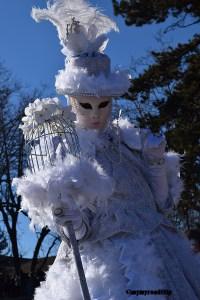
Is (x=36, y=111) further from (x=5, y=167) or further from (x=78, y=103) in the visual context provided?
(x=5, y=167)

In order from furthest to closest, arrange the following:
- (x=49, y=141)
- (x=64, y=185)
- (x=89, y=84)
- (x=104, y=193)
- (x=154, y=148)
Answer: (x=154, y=148) < (x=89, y=84) < (x=49, y=141) < (x=104, y=193) < (x=64, y=185)

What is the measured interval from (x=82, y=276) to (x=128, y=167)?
997 millimetres

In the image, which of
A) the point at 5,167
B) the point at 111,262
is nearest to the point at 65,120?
the point at 111,262

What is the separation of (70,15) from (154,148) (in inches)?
37.7

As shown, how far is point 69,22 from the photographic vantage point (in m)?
3.88

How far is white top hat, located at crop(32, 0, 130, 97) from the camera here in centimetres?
372

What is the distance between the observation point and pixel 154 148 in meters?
3.79

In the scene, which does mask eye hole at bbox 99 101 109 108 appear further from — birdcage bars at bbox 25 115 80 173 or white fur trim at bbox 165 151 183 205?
white fur trim at bbox 165 151 183 205

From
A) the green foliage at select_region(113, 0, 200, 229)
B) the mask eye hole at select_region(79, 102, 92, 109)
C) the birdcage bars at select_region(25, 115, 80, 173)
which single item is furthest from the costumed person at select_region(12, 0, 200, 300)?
the green foliage at select_region(113, 0, 200, 229)

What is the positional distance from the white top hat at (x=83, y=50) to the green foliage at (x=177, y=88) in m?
7.72

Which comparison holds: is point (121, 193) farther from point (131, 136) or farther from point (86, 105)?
point (86, 105)

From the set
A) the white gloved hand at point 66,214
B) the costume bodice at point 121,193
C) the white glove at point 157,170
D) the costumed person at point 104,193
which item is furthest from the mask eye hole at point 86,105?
the white gloved hand at point 66,214

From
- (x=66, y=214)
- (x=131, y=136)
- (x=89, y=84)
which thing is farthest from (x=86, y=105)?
(x=66, y=214)

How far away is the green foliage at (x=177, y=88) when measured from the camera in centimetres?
1200
